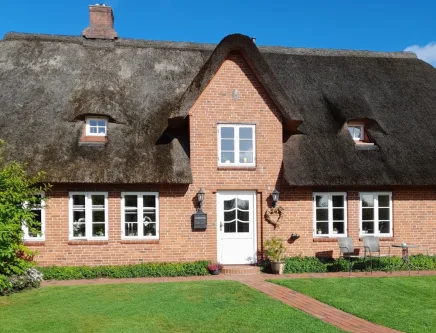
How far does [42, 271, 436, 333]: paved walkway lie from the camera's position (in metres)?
8.72

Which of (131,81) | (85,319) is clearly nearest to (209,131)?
(131,81)

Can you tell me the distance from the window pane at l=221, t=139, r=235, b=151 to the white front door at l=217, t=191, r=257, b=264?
4.77ft

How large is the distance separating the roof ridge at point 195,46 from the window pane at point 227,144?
5.28 m

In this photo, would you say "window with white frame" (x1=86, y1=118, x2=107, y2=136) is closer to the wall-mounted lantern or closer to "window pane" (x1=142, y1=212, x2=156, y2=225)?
"window pane" (x1=142, y1=212, x2=156, y2=225)

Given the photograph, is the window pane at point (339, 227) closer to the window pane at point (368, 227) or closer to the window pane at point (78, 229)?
the window pane at point (368, 227)

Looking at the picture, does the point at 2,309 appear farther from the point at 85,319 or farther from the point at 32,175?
the point at 32,175

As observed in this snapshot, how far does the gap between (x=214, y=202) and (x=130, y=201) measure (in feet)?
8.85

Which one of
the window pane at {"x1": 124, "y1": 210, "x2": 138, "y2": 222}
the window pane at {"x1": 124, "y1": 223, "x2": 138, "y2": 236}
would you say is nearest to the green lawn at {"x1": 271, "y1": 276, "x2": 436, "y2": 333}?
the window pane at {"x1": 124, "y1": 223, "x2": 138, "y2": 236}

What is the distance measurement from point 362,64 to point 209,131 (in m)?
8.58

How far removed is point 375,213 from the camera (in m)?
16.1

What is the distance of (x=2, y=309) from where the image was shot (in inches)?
397

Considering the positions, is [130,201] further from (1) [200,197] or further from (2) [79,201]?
(1) [200,197]

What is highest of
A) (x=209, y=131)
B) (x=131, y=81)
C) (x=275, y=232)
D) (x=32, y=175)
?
(x=131, y=81)

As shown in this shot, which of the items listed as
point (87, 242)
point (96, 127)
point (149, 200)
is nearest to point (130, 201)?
point (149, 200)
